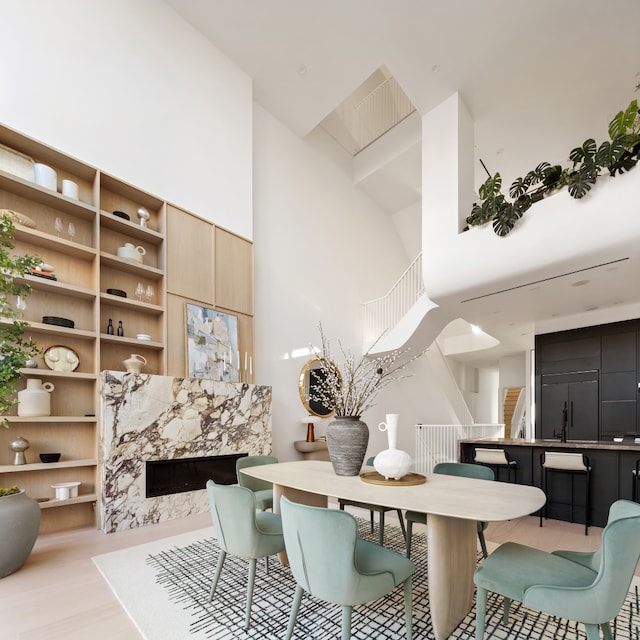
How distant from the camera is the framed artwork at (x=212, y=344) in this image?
4961 mm

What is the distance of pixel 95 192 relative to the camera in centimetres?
A: 427

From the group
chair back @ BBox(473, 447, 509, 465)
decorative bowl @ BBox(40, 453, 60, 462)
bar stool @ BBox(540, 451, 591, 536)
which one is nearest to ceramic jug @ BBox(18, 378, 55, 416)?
decorative bowl @ BBox(40, 453, 60, 462)

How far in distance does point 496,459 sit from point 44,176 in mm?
5886

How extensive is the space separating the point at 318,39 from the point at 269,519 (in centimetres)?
615

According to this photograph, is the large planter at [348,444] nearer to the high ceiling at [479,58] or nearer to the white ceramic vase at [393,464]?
the white ceramic vase at [393,464]

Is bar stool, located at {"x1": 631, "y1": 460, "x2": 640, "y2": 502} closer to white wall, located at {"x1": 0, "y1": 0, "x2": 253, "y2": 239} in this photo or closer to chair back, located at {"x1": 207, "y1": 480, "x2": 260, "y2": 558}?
chair back, located at {"x1": 207, "y1": 480, "x2": 260, "y2": 558}

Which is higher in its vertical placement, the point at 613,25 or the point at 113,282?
the point at 613,25

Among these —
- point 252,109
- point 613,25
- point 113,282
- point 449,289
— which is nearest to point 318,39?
point 252,109

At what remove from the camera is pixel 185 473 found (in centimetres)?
460

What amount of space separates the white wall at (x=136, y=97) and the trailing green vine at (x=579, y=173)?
11.2 feet

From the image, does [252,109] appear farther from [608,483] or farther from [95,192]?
[608,483]

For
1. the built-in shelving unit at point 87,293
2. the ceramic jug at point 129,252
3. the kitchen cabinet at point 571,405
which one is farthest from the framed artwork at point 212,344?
the kitchen cabinet at point 571,405

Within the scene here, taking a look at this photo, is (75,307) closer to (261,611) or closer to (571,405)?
(261,611)

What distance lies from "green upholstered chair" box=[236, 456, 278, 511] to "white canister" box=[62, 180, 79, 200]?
3194mm
